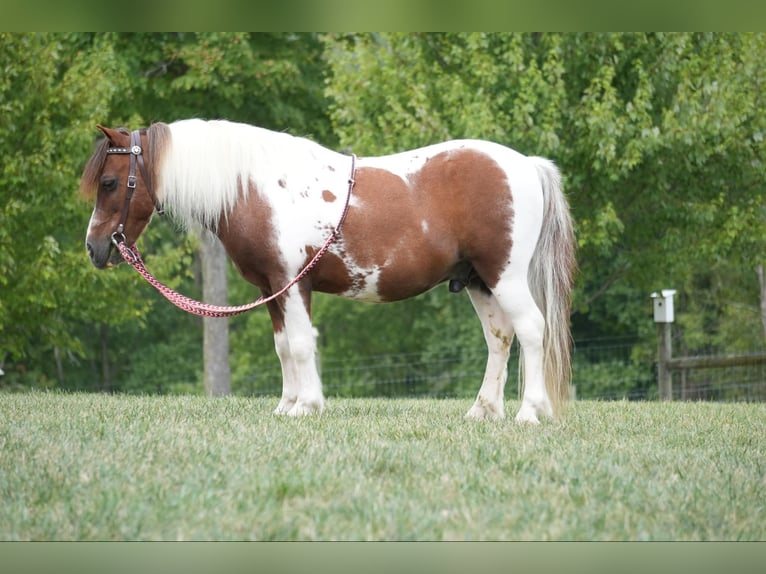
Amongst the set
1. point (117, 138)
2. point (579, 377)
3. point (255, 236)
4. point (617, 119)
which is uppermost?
point (617, 119)

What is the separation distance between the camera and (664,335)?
1523cm

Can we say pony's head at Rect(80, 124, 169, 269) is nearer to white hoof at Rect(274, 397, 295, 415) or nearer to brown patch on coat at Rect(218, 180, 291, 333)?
brown patch on coat at Rect(218, 180, 291, 333)

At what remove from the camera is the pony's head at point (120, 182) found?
6828 millimetres

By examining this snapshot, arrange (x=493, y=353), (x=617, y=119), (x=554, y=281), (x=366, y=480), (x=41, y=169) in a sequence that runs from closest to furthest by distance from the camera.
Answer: (x=366, y=480) < (x=554, y=281) < (x=493, y=353) < (x=41, y=169) < (x=617, y=119)

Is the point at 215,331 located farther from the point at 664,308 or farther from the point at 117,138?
the point at 117,138

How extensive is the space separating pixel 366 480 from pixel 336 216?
8.69 feet

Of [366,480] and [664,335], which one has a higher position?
[664,335]

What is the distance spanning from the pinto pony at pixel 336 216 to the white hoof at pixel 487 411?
0.35m

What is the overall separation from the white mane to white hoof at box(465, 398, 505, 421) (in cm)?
220

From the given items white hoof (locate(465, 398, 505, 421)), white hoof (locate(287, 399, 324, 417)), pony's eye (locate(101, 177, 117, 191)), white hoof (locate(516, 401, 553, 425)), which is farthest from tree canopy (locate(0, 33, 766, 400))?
white hoof (locate(287, 399, 324, 417))

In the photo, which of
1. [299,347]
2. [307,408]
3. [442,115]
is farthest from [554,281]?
[442,115]

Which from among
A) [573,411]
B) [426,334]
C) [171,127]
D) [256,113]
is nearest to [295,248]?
[171,127]

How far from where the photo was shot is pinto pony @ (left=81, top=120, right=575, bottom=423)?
22.4 ft

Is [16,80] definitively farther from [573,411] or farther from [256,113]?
[573,411]
